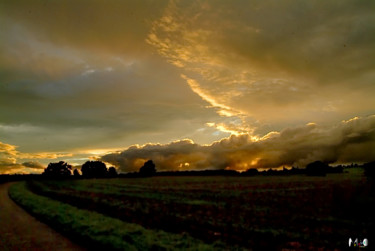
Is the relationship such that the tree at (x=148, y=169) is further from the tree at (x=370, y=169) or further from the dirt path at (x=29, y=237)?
the tree at (x=370, y=169)

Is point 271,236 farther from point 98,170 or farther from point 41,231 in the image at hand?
point 98,170

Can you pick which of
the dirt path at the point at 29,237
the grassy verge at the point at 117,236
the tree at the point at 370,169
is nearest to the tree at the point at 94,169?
the dirt path at the point at 29,237

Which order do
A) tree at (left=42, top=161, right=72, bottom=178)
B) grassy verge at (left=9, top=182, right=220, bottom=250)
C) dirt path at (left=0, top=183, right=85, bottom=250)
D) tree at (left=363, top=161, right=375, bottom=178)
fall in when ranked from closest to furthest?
grassy verge at (left=9, top=182, right=220, bottom=250)
dirt path at (left=0, top=183, right=85, bottom=250)
tree at (left=363, top=161, right=375, bottom=178)
tree at (left=42, top=161, right=72, bottom=178)

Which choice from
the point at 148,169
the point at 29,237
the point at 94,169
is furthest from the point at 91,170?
the point at 29,237

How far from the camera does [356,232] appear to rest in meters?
13.9

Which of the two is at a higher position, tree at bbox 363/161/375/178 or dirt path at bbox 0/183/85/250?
tree at bbox 363/161/375/178

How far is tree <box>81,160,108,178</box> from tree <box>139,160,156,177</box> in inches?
1009

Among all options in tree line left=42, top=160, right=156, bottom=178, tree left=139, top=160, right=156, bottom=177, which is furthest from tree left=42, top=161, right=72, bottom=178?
tree left=139, top=160, right=156, bottom=177

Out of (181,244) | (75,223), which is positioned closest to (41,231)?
(75,223)

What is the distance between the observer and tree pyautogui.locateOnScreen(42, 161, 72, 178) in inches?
6260

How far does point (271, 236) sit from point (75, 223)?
9922mm

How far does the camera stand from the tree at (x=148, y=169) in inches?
6314

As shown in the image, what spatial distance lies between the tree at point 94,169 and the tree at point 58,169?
473 inches

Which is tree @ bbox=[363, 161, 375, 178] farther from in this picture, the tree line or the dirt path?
the tree line
